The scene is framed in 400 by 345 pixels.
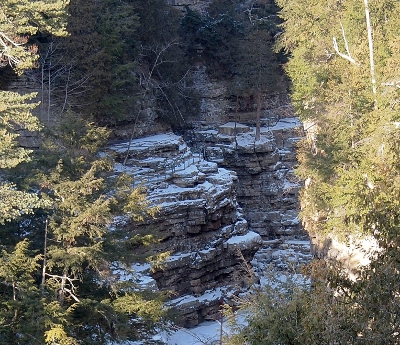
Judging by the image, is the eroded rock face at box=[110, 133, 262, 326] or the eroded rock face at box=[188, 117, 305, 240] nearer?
the eroded rock face at box=[110, 133, 262, 326]

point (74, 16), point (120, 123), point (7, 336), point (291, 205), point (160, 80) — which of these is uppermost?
point (74, 16)

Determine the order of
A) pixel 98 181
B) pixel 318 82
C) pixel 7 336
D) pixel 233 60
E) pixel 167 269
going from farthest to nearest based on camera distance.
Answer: pixel 233 60, pixel 318 82, pixel 167 269, pixel 98 181, pixel 7 336

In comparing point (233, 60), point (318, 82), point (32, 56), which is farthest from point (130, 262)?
point (233, 60)

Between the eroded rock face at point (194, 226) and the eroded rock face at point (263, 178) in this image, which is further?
the eroded rock face at point (263, 178)

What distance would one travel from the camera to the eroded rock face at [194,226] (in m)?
18.9

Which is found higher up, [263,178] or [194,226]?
[194,226]

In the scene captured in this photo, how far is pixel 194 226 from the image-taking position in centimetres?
1958

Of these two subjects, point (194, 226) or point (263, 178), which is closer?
point (194, 226)

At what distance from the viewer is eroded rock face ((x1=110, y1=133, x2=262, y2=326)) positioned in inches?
742

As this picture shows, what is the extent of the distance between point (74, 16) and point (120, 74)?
2979 millimetres

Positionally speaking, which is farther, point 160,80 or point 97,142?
point 160,80

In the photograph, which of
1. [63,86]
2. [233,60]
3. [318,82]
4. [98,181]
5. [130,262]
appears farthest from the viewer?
[233,60]

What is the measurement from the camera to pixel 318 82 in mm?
19828

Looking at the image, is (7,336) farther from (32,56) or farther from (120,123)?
(120,123)
